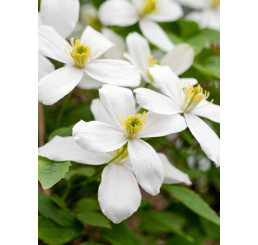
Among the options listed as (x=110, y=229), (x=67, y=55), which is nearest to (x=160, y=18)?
(x=67, y=55)

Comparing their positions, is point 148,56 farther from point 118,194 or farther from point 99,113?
point 118,194

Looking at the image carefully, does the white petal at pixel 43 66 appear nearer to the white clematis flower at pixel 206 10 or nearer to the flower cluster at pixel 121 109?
the flower cluster at pixel 121 109

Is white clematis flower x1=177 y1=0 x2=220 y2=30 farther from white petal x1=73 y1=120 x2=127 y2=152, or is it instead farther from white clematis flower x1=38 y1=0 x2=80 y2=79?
white petal x1=73 y1=120 x2=127 y2=152

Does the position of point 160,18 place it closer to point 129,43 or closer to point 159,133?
point 129,43

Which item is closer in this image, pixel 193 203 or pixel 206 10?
pixel 193 203

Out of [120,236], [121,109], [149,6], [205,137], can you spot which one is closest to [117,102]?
[121,109]

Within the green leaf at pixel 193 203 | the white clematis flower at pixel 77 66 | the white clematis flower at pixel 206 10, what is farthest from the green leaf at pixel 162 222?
the white clematis flower at pixel 206 10
